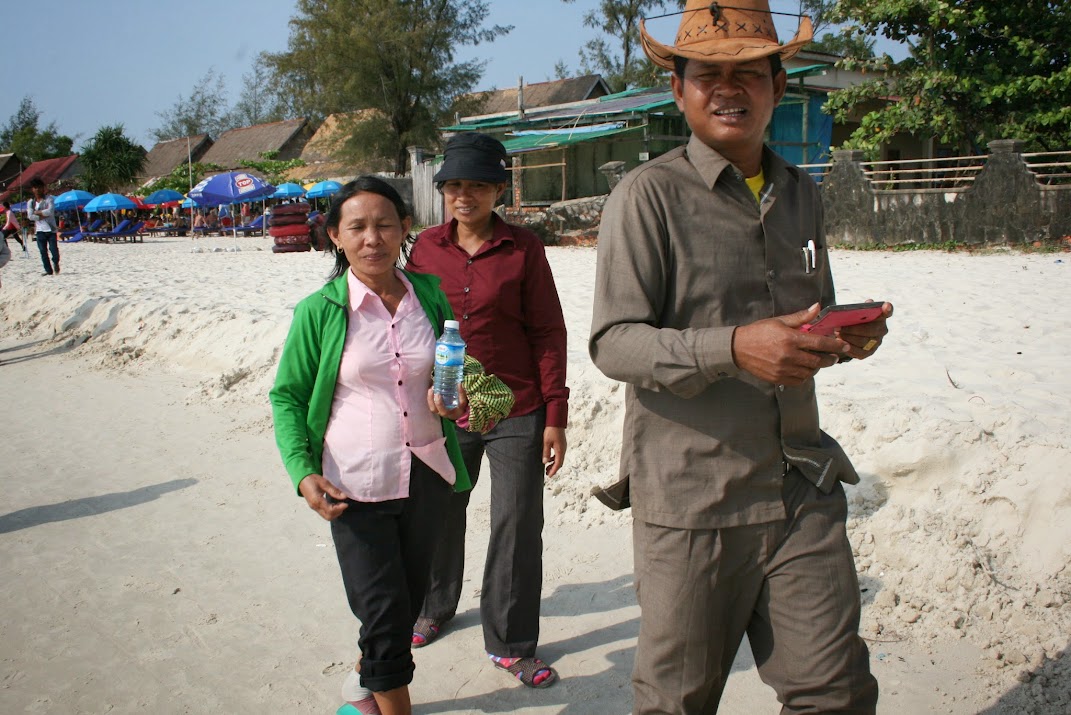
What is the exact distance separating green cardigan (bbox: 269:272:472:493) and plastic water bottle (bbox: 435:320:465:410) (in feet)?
1.05

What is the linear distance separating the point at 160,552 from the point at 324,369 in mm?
2675

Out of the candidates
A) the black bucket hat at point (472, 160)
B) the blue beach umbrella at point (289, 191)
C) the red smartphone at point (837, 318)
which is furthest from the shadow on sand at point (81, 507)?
the blue beach umbrella at point (289, 191)

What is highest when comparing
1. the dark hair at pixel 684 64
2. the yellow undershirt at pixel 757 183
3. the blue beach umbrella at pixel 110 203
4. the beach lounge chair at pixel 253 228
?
the blue beach umbrella at pixel 110 203

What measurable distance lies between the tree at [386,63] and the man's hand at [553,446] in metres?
33.5

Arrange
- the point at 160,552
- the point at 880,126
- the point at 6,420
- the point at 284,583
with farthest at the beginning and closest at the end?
1. the point at 880,126
2. the point at 6,420
3. the point at 160,552
4. the point at 284,583

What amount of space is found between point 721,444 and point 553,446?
1.47 metres

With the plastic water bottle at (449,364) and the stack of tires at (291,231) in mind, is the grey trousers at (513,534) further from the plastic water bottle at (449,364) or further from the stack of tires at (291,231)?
the stack of tires at (291,231)

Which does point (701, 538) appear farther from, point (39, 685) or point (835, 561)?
point (39, 685)

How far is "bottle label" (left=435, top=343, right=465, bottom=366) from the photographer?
2.70 m

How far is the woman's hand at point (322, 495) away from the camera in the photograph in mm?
2609

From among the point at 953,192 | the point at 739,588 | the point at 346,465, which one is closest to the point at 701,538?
the point at 739,588

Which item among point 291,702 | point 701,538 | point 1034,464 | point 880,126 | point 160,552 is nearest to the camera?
point 701,538

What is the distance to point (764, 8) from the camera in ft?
7.04

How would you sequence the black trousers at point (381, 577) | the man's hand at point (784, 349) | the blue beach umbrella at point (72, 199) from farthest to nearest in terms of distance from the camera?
the blue beach umbrella at point (72, 199) < the black trousers at point (381, 577) < the man's hand at point (784, 349)
